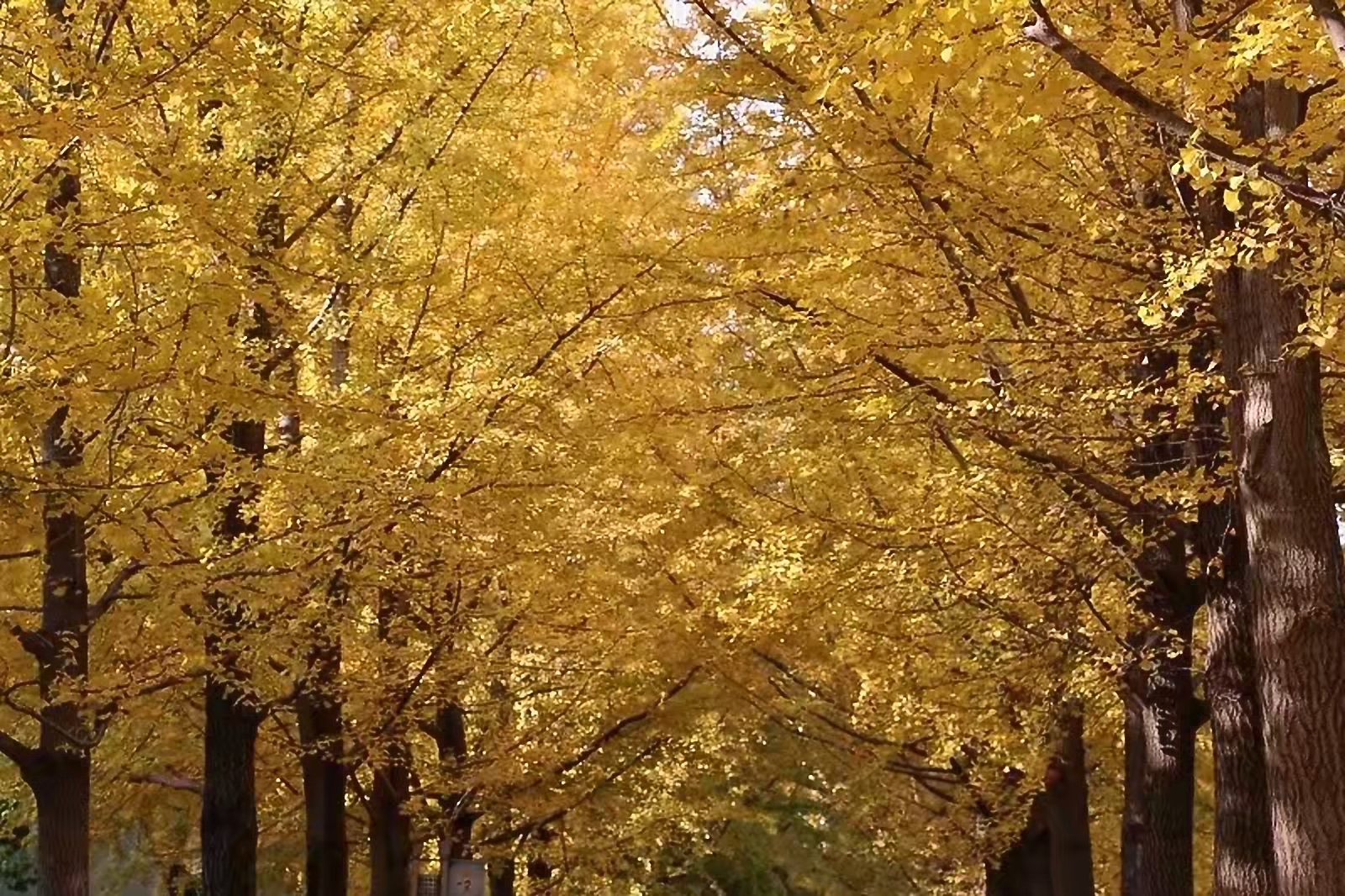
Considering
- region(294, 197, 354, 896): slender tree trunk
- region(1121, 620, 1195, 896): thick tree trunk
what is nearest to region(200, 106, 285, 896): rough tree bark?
region(294, 197, 354, 896): slender tree trunk

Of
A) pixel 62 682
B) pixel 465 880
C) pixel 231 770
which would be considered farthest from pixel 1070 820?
pixel 62 682

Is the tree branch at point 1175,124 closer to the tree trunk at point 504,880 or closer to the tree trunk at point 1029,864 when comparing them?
the tree trunk at point 1029,864

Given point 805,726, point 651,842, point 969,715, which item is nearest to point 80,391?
point 969,715

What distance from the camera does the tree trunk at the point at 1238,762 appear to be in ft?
23.9

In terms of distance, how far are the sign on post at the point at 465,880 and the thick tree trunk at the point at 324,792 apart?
34.2 inches

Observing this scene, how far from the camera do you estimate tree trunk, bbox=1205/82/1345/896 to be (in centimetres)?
571

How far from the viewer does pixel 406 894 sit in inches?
568

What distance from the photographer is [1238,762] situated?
7.37m

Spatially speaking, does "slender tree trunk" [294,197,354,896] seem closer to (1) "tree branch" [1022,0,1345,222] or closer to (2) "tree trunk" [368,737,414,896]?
(2) "tree trunk" [368,737,414,896]

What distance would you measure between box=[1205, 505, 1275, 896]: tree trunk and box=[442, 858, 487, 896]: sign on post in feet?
21.8

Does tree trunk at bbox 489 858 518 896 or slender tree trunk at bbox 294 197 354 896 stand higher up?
slender tree trunk at bbox 294 197 354 896

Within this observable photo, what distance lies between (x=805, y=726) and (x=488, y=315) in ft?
26.7

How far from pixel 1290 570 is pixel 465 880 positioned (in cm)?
Result: 830

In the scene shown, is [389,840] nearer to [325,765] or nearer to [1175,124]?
[325,765]
